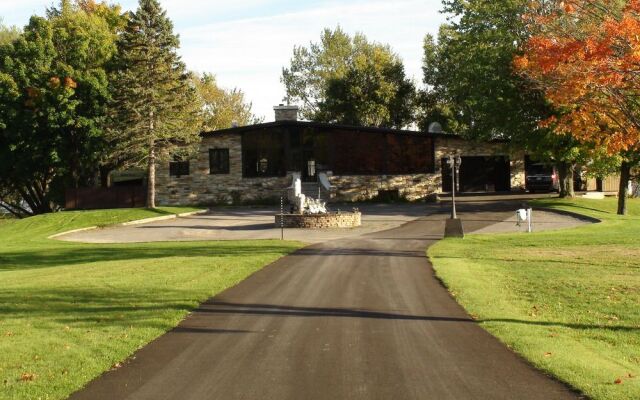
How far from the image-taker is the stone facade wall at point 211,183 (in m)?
49.1

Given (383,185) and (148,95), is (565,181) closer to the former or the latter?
(383,185)

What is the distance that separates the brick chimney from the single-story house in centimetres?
33

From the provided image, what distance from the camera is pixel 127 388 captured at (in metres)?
7.60

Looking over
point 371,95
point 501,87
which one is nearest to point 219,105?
point 371,95

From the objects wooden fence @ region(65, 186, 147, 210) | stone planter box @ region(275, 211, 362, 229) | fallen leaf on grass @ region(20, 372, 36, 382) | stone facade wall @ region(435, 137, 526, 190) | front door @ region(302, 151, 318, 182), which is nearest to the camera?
fallen leaf on grass @ region(20, 372, 36, 382)

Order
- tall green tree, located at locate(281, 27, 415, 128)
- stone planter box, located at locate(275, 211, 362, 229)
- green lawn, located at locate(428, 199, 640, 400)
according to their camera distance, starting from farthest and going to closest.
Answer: tall green tree, located at locate(281, 27, 415, 128) → stone planter box, located at locate(275, 211, 362, 229) → green lawn, located at locate(428, 199, 640, 400)

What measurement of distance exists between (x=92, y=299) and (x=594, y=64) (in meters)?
13.7

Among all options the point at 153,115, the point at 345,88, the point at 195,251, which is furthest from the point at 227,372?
the point at 345,88

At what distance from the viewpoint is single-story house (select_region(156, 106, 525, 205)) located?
4850 centimetres

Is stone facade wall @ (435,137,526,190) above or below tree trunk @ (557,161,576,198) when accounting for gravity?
above

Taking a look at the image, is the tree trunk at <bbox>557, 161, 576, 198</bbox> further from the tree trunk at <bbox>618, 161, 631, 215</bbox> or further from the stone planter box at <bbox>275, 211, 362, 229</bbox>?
the stone planter box at <bbox>275, 211, 362, 229</bbox>

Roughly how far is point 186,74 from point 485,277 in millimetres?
35128

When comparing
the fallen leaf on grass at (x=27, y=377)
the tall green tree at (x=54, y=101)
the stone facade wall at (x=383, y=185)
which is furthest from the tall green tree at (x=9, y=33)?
the fallen leaf on grass at (x=27, y=377)

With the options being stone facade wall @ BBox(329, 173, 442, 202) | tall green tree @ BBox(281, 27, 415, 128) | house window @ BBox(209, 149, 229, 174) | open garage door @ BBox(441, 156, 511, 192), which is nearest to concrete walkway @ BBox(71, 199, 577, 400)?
stone facade wall @ BBox(329, 173, 442, 202)
